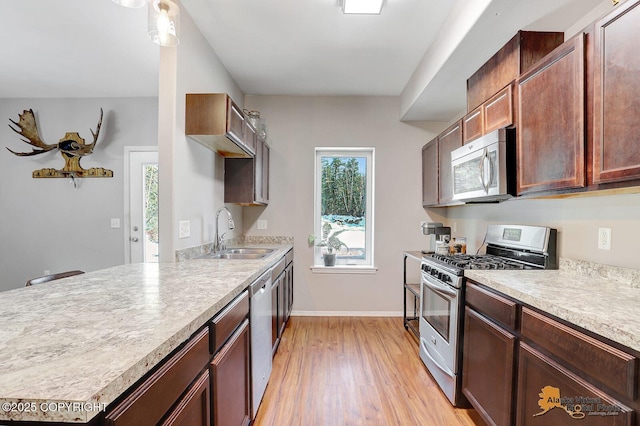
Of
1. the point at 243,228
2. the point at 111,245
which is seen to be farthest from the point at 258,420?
the point at 111,245

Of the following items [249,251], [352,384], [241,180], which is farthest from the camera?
[241,180]

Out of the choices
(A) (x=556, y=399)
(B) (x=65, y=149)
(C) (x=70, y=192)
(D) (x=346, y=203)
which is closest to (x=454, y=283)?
(A) (x=556, y=399)

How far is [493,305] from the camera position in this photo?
1541 millimetres

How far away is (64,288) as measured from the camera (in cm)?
123

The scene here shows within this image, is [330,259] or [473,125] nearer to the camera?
[473,125]

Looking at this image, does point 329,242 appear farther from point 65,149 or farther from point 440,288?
point 65,149

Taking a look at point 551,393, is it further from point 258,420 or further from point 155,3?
point 155,3

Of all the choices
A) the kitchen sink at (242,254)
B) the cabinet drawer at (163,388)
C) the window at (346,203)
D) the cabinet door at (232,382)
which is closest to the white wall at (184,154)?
the kitchen sink at (242,254)

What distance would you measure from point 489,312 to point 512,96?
4.29 feet

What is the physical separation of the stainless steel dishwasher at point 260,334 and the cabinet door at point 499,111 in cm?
183

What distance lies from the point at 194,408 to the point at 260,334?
89 cm

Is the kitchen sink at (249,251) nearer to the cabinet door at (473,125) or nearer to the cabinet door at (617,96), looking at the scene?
the cabinet door at (473,125)

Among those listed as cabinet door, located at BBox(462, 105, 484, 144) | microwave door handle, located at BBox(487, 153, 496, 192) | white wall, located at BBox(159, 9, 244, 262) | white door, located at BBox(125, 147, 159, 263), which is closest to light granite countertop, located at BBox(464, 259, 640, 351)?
microwave door handle, located at BBox(487, 153, 496, 192)

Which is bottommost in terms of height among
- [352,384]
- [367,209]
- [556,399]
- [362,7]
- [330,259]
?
[352,384]
